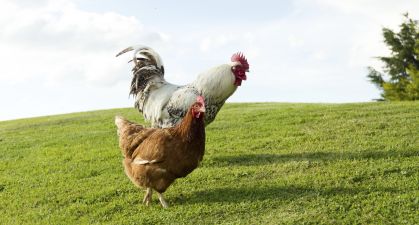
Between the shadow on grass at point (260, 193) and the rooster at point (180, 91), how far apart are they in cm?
176

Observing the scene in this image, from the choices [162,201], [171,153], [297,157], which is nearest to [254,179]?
[297,157]

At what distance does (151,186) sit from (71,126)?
40.2ft

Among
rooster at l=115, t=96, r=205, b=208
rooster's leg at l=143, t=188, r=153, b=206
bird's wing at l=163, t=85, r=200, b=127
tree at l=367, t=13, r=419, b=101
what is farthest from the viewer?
tree at l=367, t=13, r=419, b=101

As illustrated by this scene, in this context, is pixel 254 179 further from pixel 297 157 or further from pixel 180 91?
pixel 180 91

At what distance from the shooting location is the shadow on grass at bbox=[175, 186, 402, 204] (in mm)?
7922

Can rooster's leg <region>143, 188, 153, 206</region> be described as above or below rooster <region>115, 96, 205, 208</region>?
below

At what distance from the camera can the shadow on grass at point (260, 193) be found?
7.92 metres

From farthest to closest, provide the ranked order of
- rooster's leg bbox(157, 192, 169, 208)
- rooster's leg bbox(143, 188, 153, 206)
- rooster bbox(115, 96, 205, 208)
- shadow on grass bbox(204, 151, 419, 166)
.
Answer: shadow on grass bbox(204, 151, 419, 166), rooster's leg bbox(143, 188, 153, 206), rooster's leg bbox(157, 192, 169, 208), rooster bbox(115, 96, 205, 208)

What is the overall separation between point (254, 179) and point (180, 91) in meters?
2.20

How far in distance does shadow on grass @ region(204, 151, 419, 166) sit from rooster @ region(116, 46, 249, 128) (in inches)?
45.0

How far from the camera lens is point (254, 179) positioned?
29.4ft

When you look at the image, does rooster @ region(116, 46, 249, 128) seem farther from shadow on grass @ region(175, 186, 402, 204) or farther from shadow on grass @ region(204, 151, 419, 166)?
shadow on grass @ region(175, 186, 402, 204)

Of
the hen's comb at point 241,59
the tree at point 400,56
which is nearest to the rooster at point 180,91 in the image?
the hen's comb at point 241,59

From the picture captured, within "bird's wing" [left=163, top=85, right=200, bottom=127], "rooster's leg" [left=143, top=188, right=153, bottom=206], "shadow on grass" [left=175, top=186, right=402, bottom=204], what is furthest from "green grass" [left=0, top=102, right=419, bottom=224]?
"bird's wing" [left=163, top=85, right=200, bottom=127]
